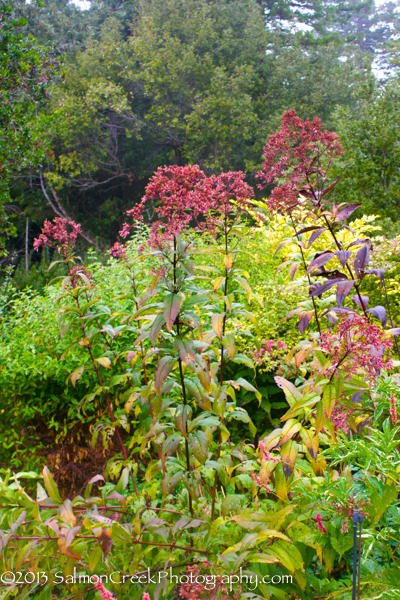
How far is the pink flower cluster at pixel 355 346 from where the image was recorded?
106 cm

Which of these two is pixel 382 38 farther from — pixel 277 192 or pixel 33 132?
pixel 277 192

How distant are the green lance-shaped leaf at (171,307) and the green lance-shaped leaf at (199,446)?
1.29 feet

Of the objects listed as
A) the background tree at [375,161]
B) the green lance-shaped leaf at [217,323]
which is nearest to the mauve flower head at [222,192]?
the green lance-shaped leaf at [217,323]

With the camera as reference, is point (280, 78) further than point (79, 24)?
No

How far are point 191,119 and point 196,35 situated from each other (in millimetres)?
3814

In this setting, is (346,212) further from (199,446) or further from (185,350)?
(199,446)

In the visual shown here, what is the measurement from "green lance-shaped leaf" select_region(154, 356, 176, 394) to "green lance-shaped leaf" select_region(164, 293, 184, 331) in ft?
0.50

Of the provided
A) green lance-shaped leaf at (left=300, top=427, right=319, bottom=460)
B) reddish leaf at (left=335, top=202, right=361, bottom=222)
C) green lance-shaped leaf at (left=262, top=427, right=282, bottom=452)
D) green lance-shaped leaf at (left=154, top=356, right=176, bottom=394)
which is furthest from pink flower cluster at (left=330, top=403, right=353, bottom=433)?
reddish leaf at (left=335, top=202, right=361, bottom=222)

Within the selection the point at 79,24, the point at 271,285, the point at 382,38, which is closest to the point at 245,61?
the point at 79,24

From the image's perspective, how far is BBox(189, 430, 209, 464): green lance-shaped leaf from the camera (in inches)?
49.1

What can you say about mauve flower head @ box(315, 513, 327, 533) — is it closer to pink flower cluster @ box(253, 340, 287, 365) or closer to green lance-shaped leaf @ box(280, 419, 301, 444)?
green lance-shaped leaf @ box(280, 419, 301, 444)

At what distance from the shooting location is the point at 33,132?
6.18m

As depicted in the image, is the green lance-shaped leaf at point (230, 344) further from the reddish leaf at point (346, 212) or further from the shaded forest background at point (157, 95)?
the shaded forest background at point (157, 95)

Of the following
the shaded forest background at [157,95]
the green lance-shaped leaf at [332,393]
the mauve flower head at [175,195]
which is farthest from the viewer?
the shaded forest background at [157,95]
